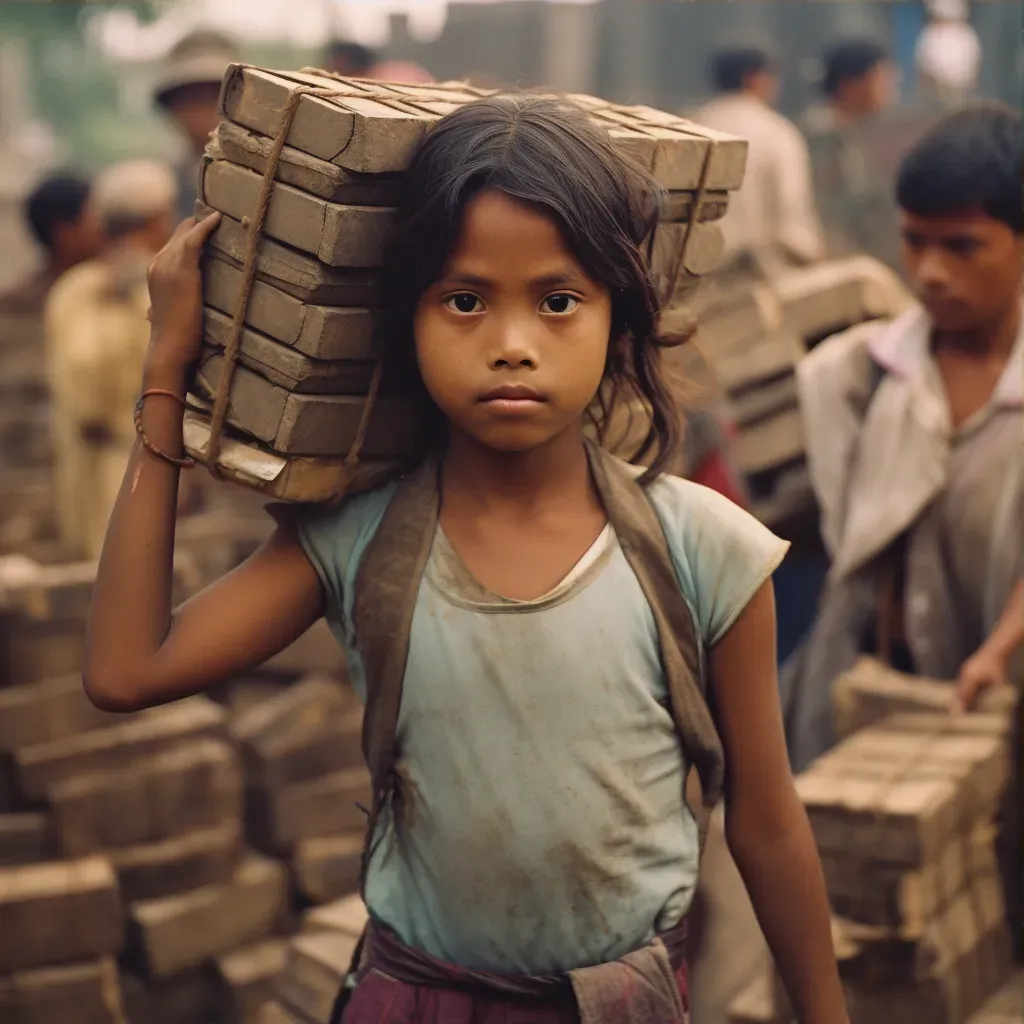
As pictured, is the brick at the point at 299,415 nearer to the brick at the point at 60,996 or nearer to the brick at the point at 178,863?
the brick at the point at 60,996

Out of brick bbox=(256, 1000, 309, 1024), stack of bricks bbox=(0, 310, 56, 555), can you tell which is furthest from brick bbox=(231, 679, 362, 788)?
stack of bricks bbox=(0, 310, 56, 555)

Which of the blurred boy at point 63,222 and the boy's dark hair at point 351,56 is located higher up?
the boy's dark hair at point 351,56

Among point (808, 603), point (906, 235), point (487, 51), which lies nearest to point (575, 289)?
point (906, 235)

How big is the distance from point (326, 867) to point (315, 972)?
1.61m

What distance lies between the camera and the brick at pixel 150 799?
443 cm

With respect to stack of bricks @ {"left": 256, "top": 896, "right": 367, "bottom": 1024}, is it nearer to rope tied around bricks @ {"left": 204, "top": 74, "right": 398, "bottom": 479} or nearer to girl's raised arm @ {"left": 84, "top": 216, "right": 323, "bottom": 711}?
girl's raised arm @ {"left": 84, "top": 216, "right": 323, "bottom": 711}

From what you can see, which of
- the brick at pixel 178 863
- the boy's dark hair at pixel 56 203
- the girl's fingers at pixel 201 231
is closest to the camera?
the girl's fingers at pixel 201 231

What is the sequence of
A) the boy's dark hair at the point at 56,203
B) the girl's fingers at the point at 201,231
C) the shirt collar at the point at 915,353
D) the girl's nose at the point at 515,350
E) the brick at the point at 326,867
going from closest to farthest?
the girl's nose at the point at 515,350
the girl's fingers at the point at 201,231
the shirt collar at the point at 915,353
the brick at the point at 326,867
the boy's dark hair at the point at 56,203

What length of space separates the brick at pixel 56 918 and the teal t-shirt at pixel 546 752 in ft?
7.35

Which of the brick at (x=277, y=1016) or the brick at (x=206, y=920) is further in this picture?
the brick at (x=206, y=920)

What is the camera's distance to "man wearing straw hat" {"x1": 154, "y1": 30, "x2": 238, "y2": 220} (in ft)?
20.8

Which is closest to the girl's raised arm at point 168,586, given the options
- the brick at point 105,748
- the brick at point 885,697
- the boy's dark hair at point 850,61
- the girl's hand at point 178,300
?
the girl's hand at point 178,300

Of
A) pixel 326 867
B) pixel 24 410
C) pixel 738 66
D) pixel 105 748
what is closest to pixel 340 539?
pixel 105 748

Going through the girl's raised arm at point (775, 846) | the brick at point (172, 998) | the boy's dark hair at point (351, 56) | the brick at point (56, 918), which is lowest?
the brick at point (172, 998)
